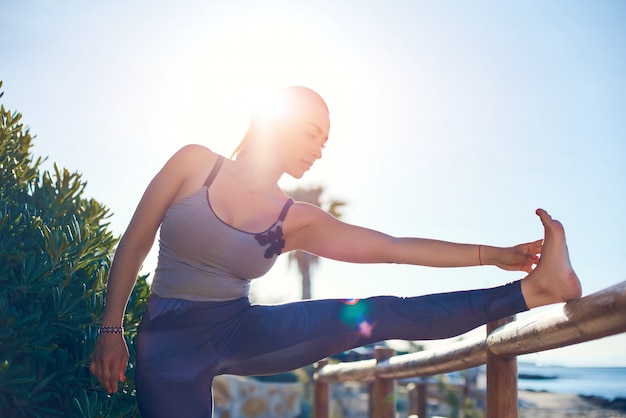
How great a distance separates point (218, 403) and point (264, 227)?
19.0 m

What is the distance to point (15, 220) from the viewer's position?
9.11ft

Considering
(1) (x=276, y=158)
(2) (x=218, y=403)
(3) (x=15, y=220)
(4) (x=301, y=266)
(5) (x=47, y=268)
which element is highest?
(4) (x=301, y=266)

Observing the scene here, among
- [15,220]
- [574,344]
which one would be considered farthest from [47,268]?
[574,344]

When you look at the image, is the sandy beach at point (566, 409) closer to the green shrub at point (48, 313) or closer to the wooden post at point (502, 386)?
the wooden post at point (502, 386)

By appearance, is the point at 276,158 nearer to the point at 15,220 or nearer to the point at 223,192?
the point at 223,192

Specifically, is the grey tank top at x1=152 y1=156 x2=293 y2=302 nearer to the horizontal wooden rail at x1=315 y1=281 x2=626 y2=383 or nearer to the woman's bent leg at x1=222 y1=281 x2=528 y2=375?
the woman's bent leg at x1=222 y1=281 x2=528 y2=375

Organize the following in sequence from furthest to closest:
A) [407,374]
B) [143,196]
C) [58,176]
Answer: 1. [407,374]
2. [58,176]
3. [143,196]

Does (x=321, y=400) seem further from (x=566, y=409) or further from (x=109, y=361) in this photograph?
(x=566, y=409)

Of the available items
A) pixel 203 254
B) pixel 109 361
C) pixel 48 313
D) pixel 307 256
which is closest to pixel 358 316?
pixel 203 254

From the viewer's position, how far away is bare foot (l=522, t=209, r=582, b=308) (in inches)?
86.0

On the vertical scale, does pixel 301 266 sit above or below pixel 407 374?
above

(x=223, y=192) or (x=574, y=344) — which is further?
(x=223, y=192)

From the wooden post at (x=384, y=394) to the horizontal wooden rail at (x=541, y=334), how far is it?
2.12ft

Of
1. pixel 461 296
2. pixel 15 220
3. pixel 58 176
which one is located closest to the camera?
pixel 461 296
